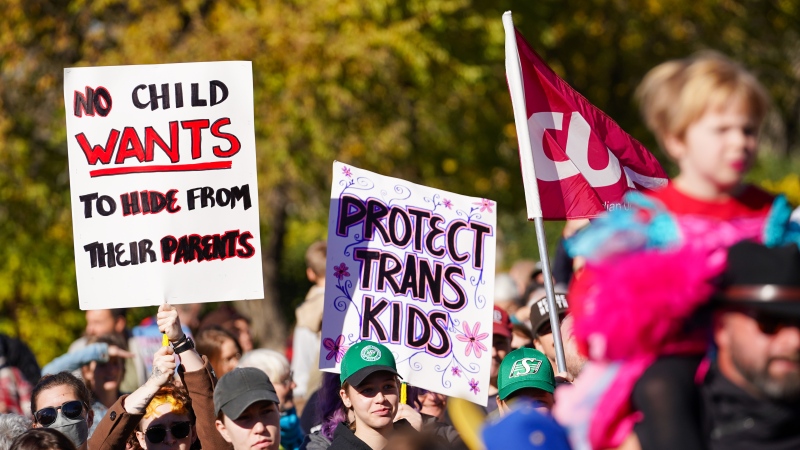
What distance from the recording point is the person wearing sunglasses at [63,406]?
559 cm

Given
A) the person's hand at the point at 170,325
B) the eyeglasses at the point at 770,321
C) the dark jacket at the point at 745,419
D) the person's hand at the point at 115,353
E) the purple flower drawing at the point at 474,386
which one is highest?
the eyeglasses at the point at 770,321

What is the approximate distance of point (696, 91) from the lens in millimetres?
3066

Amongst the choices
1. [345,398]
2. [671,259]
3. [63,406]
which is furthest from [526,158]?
[671,259]

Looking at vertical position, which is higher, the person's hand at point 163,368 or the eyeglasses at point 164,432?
the person's hand at point 163,368

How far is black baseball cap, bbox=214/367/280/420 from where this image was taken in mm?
5277

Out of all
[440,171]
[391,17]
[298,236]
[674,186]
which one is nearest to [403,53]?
[391,17]

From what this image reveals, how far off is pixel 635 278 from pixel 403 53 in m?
12.7

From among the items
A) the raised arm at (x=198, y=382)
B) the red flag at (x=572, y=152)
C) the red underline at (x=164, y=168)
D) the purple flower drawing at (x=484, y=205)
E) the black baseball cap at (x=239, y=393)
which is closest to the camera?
the black baseball cap at (x=239, y=393)

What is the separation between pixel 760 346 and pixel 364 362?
2675 millimetres

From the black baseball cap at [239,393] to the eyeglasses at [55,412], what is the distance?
683 mm

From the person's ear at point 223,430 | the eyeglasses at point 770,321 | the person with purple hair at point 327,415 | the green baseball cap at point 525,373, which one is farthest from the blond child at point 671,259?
the person with purple hair at point 327,415

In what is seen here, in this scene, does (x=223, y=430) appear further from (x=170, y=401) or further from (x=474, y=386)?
(x=474, y=386)

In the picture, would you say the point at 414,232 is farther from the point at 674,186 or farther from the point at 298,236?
the point at 298,236

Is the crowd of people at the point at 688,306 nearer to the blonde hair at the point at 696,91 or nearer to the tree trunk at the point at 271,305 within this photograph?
the blonde hair at the point at 696,91
